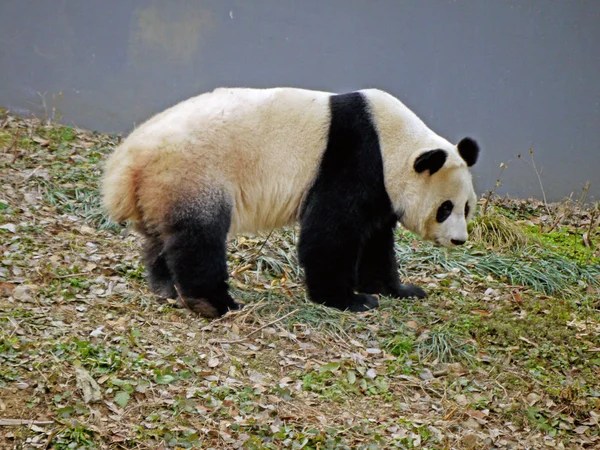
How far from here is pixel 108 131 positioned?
9828 millimetres

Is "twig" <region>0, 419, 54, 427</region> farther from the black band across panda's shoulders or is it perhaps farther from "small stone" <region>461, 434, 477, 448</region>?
the black band across panda's shoulders

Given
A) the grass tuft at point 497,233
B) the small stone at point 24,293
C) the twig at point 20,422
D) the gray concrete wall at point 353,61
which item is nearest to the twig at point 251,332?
the small stone at point 24,293

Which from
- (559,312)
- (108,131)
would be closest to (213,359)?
(559,312)

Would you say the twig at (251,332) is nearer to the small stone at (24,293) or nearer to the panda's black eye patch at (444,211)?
the small stone at (24,293)

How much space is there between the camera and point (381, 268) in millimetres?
6969

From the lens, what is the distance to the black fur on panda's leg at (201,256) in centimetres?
577

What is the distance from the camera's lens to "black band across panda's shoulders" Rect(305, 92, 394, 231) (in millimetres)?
6293

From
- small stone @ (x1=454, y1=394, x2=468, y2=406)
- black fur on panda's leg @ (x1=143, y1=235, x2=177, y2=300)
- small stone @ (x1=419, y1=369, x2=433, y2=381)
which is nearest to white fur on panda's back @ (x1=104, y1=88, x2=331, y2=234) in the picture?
black fur on panda's leg @ (x1=143, y1=235, x2=177, y2=300)

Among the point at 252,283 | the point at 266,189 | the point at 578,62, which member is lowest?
the point at 252,283

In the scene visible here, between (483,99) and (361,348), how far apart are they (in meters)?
5.40

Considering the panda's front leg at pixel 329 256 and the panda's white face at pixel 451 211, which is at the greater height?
the panda's white face at pixel 451 211

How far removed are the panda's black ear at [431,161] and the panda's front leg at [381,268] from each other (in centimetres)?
64

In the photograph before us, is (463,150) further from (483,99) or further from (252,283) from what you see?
(483,99)

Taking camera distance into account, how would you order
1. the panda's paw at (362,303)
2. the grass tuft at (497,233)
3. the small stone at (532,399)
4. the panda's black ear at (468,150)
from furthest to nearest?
1. the grass tuft at (497,233)
2. the panda's black ear at (468,150)
3. the panda's paw at (362,303)
4. the small stone at (532,399)
